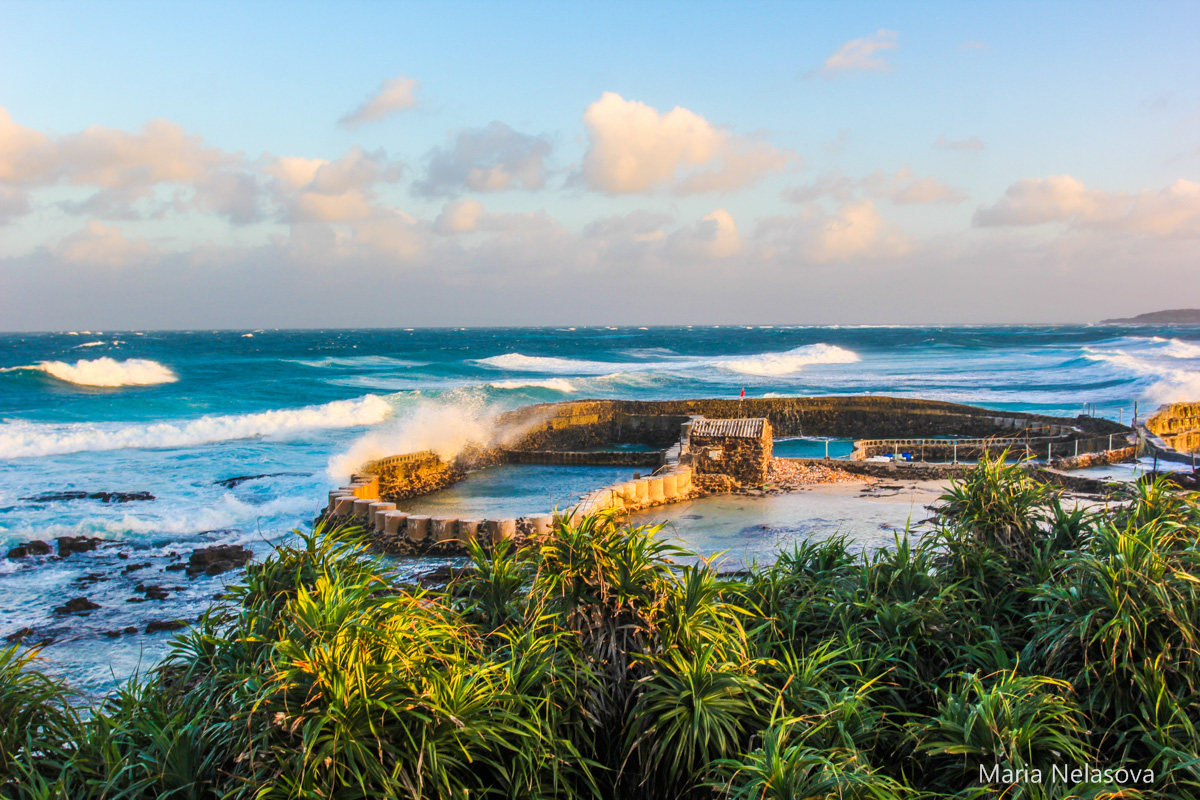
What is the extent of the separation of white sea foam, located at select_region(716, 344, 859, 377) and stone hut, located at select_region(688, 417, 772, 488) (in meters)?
48.6

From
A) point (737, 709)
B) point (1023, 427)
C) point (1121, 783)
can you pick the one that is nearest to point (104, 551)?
point (737, 709)

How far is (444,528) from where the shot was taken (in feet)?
41.1

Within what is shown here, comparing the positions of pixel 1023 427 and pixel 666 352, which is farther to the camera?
pixel 666 352

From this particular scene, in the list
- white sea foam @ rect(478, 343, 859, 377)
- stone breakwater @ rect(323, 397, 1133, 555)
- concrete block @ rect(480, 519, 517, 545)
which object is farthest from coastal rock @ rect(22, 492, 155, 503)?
white sea foam @ rect(478, 343, 859, 377)

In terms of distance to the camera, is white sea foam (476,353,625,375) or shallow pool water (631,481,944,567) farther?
white sea foam (476,353,625,375)

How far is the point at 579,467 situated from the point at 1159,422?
67.9ft

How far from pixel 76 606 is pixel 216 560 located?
91.2 inches

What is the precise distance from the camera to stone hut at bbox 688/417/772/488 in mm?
16547

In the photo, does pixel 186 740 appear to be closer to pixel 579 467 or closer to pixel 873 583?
pixel 873 583

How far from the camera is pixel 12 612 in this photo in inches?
415

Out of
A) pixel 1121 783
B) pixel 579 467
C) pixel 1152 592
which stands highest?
pixel 1152 592

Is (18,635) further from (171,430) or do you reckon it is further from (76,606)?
(171,430)

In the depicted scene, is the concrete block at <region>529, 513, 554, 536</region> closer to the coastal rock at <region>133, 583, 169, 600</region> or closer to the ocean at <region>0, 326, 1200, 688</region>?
the ocean at <region>0, 326, 1200, 688</region>

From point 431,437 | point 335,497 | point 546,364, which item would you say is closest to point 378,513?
point 335,497
